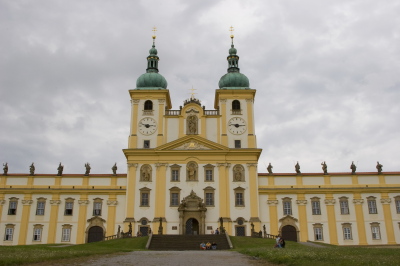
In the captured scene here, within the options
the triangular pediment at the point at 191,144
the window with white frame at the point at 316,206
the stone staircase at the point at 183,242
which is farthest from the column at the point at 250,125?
the stone staircase at the point at 183,242

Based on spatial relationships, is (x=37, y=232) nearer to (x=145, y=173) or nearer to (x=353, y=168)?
(x=145, y=173)

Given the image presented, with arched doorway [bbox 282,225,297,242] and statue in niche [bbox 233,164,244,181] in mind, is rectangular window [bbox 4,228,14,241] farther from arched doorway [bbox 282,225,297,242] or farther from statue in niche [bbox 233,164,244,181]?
arched doorway [bbox 282,225,297,242]

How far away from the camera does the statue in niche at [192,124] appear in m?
52.0

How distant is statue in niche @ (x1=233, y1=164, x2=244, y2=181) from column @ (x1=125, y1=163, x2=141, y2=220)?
39.4 feet

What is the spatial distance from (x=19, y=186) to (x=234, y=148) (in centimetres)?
2813

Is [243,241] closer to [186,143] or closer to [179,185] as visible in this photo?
[179,185]

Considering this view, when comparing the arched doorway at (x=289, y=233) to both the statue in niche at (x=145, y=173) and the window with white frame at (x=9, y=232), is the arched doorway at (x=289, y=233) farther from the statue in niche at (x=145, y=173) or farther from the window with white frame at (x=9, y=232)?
the window with white frame at (x=9, y=232)

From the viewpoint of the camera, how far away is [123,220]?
50.5m

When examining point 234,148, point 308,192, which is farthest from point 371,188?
point 234,148

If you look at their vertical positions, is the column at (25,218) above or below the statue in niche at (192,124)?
below

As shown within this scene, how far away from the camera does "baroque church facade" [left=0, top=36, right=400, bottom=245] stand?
48.8 m

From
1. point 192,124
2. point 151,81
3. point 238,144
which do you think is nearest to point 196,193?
point 238,144

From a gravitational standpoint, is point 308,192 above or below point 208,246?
above

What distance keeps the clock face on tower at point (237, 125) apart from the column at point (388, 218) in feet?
63.8
